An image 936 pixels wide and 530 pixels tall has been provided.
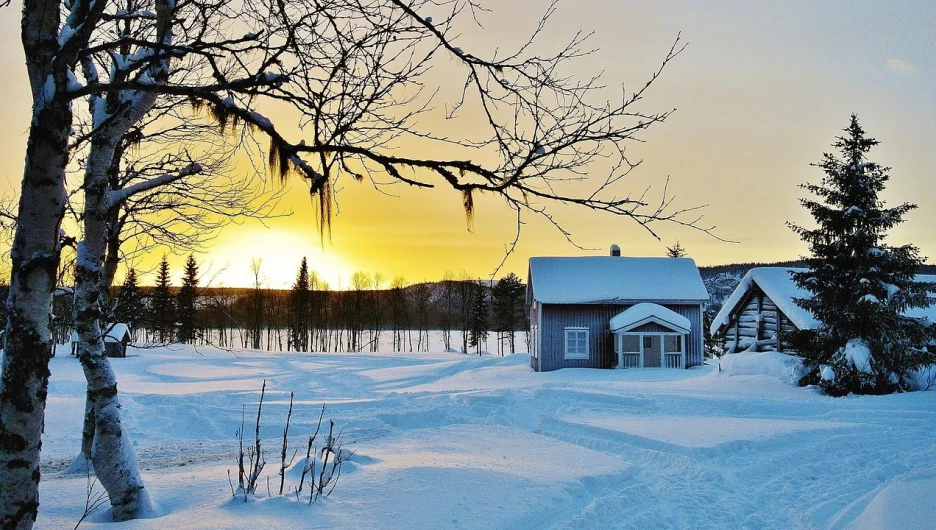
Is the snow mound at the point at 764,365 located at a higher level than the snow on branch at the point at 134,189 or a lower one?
lower

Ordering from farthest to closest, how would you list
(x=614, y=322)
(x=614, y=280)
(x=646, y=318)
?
1. (x=614, y=280)
2. (x=614, y=322)
3. (x=646, y=318)

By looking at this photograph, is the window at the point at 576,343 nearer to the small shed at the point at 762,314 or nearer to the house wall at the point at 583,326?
the house wall at the point at 583,326

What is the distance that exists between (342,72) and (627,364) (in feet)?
88.1

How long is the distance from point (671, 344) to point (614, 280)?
408 cm

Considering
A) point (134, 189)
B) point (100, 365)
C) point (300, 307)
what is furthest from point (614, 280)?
point (300, 307)

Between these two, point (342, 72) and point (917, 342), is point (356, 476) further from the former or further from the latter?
point (917, 342)

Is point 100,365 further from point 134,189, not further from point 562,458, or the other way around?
point 562,458

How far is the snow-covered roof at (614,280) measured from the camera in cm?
3064

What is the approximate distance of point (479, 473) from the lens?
813 centimetres

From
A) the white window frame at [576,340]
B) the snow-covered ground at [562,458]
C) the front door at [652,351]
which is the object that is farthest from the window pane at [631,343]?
the snow-covered ground at [562,458]

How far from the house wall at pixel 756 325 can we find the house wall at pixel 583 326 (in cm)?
487

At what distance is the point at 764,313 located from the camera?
24750 millimetres

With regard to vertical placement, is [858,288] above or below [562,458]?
above

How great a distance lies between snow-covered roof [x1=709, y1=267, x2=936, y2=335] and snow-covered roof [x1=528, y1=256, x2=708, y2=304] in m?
4.88
